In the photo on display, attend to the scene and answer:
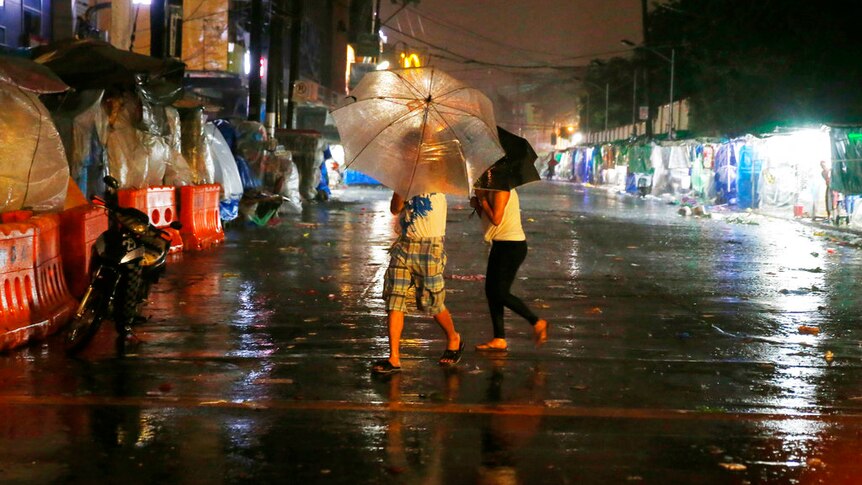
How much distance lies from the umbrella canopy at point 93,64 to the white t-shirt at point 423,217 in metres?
8.02

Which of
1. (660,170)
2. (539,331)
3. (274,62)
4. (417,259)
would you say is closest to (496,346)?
(539,331)

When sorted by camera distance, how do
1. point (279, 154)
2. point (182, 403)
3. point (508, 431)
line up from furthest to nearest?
point (279, 154) < point (182, 403) < point (508, 431)

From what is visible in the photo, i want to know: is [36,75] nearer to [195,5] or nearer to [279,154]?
[279,154]

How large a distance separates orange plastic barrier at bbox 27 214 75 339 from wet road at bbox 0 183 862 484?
0.42 m

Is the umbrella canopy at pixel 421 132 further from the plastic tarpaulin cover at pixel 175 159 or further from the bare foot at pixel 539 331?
the plastic tarpaulin cover at pixel 175 159

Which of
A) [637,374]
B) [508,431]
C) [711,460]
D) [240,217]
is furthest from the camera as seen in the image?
[240,217]

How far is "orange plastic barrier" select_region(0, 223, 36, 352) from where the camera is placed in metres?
7.77

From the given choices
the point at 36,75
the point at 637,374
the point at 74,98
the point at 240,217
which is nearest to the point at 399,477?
the point at 637,374

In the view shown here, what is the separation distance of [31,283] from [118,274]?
929 millimetres

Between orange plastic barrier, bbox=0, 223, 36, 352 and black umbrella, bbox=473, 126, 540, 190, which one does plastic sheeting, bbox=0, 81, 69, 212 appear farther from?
black umbrella, bbox=473, 126, 540, 190

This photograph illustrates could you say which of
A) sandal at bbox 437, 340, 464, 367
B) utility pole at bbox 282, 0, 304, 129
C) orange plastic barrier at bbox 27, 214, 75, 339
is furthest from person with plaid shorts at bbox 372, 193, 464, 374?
utility pole at bbox 282, 0, 304, 129

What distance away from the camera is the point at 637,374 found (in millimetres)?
7410

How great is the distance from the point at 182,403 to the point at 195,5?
101ft

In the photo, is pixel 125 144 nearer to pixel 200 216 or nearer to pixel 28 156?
pixel 200 216
